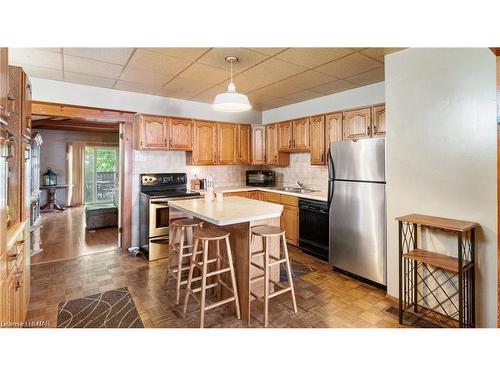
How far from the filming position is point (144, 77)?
347 centimetres

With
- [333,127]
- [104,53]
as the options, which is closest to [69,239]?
[104,53]

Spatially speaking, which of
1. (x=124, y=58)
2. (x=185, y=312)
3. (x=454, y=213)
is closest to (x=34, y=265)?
(x=185, y=312)

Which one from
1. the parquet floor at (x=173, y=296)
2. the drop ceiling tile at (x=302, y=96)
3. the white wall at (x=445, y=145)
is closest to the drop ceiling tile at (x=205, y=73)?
the drop ceiling tile at (x=302, y=96)

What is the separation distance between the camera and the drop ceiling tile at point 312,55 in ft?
8.79

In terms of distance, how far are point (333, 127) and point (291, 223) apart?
1.59 m

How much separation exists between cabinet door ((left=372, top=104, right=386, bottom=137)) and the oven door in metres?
3.01

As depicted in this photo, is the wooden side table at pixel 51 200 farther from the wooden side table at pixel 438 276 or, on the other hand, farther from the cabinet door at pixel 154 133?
the wooden side table at pixel 438 276

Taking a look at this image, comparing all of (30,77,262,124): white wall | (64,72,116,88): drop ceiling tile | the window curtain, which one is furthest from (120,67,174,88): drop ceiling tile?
the window curtain

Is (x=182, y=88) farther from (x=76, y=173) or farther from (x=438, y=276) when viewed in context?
(x=76, y=173)

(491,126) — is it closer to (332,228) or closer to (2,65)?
(332,228)

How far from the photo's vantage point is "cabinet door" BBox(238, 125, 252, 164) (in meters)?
5.11

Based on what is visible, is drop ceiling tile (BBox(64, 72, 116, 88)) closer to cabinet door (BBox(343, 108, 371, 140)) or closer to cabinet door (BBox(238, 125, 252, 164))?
cabinet door (BBox(238, 125, 252, 164))

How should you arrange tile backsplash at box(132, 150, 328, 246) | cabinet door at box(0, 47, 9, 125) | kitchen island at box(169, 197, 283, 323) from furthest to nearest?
tile backsplash at box(132, 150, 328, 246) → kitchen island at box(169, 197, 283, 323) → cabinet door at box(0, 47, 9, 125)
